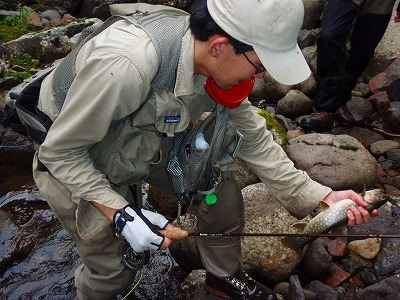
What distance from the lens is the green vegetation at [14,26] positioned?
32.2ft

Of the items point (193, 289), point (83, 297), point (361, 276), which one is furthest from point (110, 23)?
point (361, 276)

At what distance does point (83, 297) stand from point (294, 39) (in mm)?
2698

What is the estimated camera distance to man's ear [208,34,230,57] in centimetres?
264

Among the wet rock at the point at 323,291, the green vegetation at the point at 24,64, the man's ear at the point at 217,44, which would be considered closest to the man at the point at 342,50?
the wet rock at the point at 323,291

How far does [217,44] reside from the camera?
2678 mm

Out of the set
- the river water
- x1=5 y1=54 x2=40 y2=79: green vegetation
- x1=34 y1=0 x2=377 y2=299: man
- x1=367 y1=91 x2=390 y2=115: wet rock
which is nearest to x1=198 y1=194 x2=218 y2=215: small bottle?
x1=34 y1=0 x2=377 y2=299: man

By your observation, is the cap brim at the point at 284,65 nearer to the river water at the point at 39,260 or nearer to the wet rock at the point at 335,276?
the wet rock at the point at 335,276

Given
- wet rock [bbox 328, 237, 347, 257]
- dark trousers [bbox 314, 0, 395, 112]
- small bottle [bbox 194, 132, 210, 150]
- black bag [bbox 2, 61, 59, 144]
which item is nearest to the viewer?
black bag [bbox 2, 61, 59, 144]

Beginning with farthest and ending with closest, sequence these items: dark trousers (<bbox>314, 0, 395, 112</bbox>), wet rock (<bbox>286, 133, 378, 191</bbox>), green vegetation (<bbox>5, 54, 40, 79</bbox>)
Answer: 1. green vegetation (<bbox>5, 54, 40, 79</bbox>)
2. dark trousers (<bbox>314, 0, 395, 112</bbox>)
3. wet rock (<bbox>286, 133, 378, 191</bbox>)

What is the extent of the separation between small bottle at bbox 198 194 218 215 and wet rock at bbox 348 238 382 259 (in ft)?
6.11

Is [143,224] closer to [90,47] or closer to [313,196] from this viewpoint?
[90,47]

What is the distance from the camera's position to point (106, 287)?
3414mm

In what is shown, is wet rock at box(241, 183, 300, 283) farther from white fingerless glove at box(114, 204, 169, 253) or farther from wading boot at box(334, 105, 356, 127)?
wading boot at box(334, 105, 356, 127)

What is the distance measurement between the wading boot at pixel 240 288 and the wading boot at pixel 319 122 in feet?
10.9
